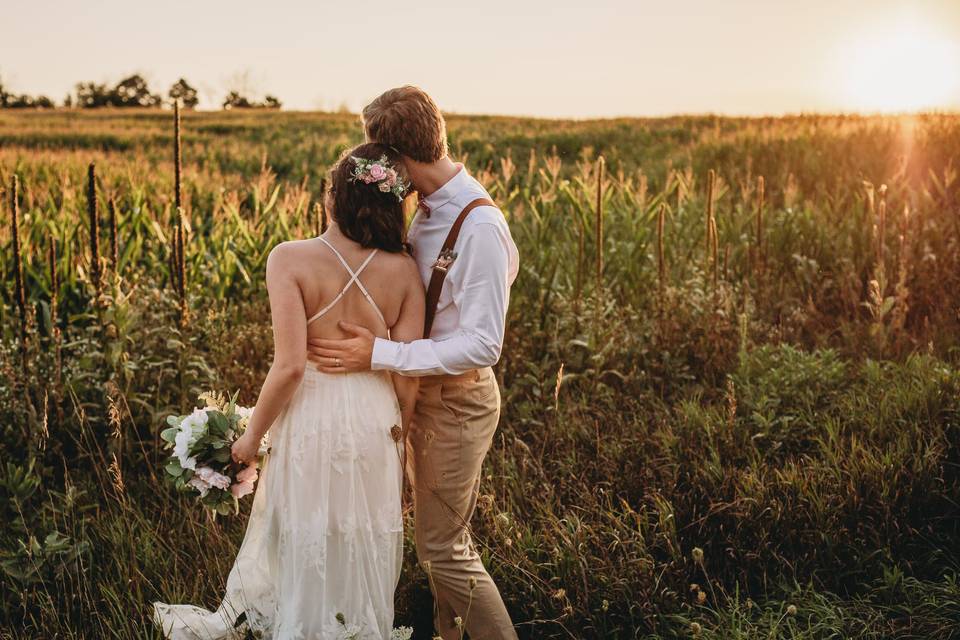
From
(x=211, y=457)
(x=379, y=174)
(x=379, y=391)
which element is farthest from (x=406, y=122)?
(x=211, y=457)

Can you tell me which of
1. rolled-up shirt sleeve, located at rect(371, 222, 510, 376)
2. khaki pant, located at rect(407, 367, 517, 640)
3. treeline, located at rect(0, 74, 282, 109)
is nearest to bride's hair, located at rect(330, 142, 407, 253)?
rolled-up shirt sleeve, located at rect(371, 222, 510, 376)

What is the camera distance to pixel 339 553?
2840mm

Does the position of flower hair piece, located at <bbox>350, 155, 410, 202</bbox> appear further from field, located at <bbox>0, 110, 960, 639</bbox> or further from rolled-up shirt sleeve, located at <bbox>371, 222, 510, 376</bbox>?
field, located at <bbox>0, 110, 960, 639</bbox>

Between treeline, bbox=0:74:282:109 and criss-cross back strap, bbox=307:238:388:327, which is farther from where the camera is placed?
treeline, bbox=0:74:282:109

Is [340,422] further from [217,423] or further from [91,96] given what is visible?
[91,96]

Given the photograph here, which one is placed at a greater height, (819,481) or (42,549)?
(819,481)

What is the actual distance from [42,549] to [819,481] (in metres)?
3.51

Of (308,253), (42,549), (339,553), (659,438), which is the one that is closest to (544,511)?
(659,438)

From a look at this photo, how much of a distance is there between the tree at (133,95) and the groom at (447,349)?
61.6 meters

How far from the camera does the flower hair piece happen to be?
262cm

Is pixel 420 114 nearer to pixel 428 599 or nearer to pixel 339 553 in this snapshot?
pixel 339 553

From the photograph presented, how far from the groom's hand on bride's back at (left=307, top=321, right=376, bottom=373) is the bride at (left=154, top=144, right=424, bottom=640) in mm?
42

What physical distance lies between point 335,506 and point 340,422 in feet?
0.95

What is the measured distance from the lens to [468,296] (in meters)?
2.68
